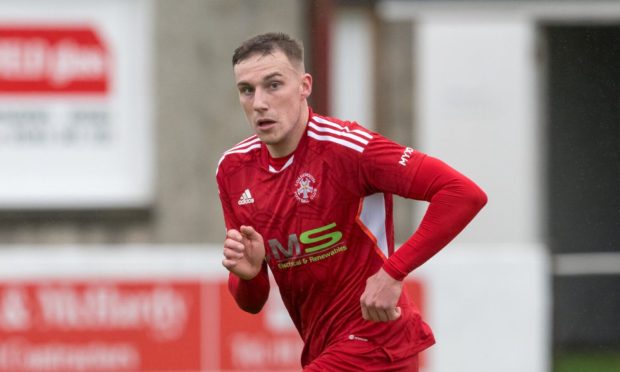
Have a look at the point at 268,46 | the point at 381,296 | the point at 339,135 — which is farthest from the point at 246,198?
the point at 381,296

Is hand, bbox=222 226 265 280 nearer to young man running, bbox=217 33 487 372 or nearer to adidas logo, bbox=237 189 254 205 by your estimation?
young man running, bbox=217 33 487 372

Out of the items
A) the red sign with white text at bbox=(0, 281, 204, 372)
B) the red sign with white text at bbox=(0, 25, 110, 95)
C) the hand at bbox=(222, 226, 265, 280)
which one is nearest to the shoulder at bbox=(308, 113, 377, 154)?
the hand at bbox=(222, 226, 265, 280)

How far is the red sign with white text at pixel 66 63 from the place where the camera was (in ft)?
39.9

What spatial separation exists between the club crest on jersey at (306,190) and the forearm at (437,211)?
357 millimetres

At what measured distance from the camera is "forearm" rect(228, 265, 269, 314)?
539cm

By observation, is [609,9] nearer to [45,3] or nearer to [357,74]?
[357,74]

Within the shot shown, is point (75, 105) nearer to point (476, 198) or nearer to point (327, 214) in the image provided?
point (327, 214)

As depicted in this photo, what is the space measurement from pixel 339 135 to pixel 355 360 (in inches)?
29.0

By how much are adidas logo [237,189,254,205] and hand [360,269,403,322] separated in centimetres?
55

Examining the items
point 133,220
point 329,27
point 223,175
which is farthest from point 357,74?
point 223,175

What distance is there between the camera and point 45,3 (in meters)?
12.1

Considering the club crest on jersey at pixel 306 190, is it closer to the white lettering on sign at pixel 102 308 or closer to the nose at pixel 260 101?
the nose at pixel 260 101

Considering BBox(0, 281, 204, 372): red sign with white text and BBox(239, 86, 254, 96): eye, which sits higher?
BBox(239, 86, 254, 96): eye

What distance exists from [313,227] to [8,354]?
4617mm
